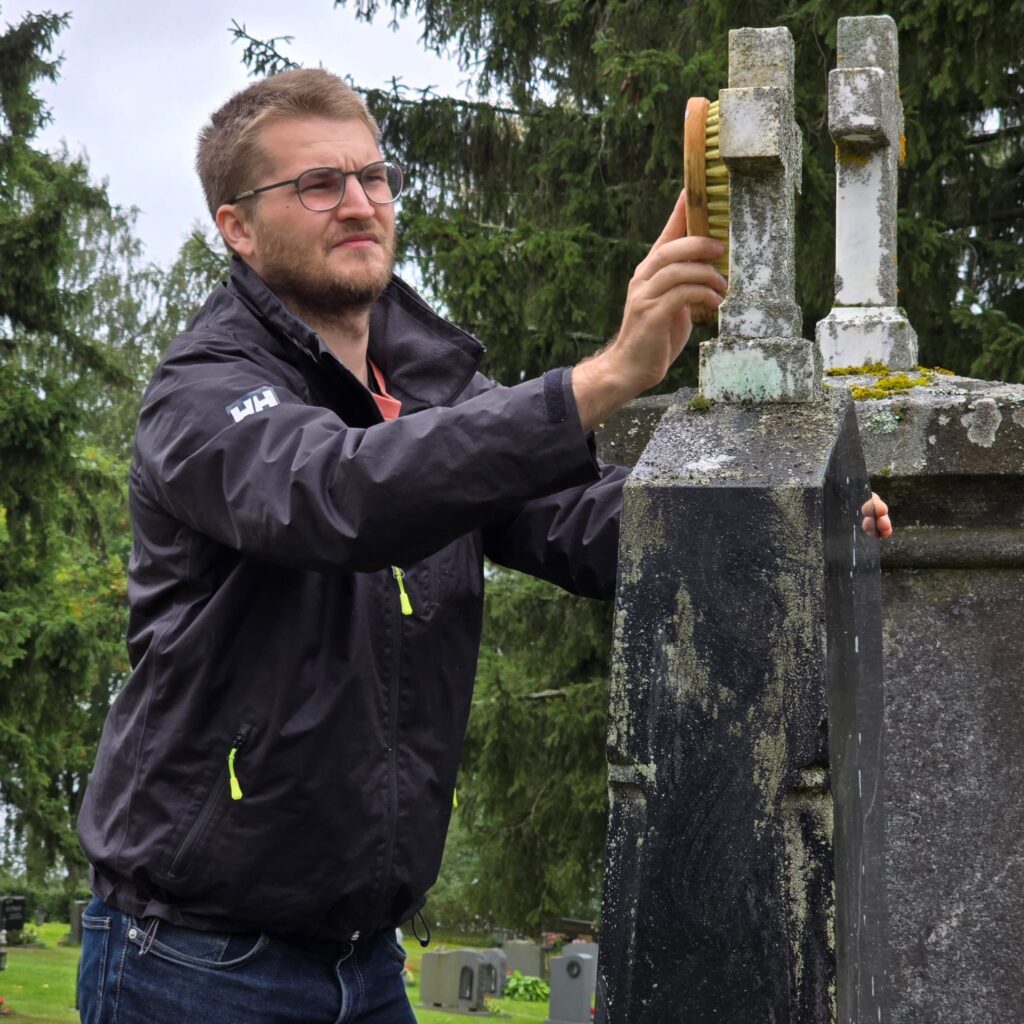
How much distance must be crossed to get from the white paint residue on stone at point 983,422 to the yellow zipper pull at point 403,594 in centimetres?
124

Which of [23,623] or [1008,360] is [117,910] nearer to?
[1008,360]

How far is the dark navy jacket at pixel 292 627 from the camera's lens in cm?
188

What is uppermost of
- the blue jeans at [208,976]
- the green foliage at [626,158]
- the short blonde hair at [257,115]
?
the green foliage at [626,158]

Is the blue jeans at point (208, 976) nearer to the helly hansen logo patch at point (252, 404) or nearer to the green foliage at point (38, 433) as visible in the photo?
the helly hansen logo patch at point (252, 404)

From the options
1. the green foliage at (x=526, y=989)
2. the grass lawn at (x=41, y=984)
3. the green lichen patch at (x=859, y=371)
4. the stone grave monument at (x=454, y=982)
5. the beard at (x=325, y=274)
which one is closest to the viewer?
the beard at (x=325, y=274)

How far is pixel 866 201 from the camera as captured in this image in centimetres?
375

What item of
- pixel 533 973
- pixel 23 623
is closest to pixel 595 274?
pixel 23 623

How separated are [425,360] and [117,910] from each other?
1.00 metres

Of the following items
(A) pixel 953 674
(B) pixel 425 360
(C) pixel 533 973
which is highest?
(B) pixel 425 360

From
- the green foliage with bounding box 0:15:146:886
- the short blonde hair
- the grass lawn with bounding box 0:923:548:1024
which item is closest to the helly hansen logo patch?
the short blonde hair

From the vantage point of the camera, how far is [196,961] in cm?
212

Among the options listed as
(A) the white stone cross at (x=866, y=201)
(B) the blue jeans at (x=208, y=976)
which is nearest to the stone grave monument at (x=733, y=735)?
(B) the blue jeans at (x=208, y=976)

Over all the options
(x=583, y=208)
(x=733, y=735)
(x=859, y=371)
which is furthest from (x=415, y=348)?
(x=583, y=208)

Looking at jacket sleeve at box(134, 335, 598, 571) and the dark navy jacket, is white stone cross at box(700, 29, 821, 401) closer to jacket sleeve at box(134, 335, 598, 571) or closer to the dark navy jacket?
the dark navy jacket
